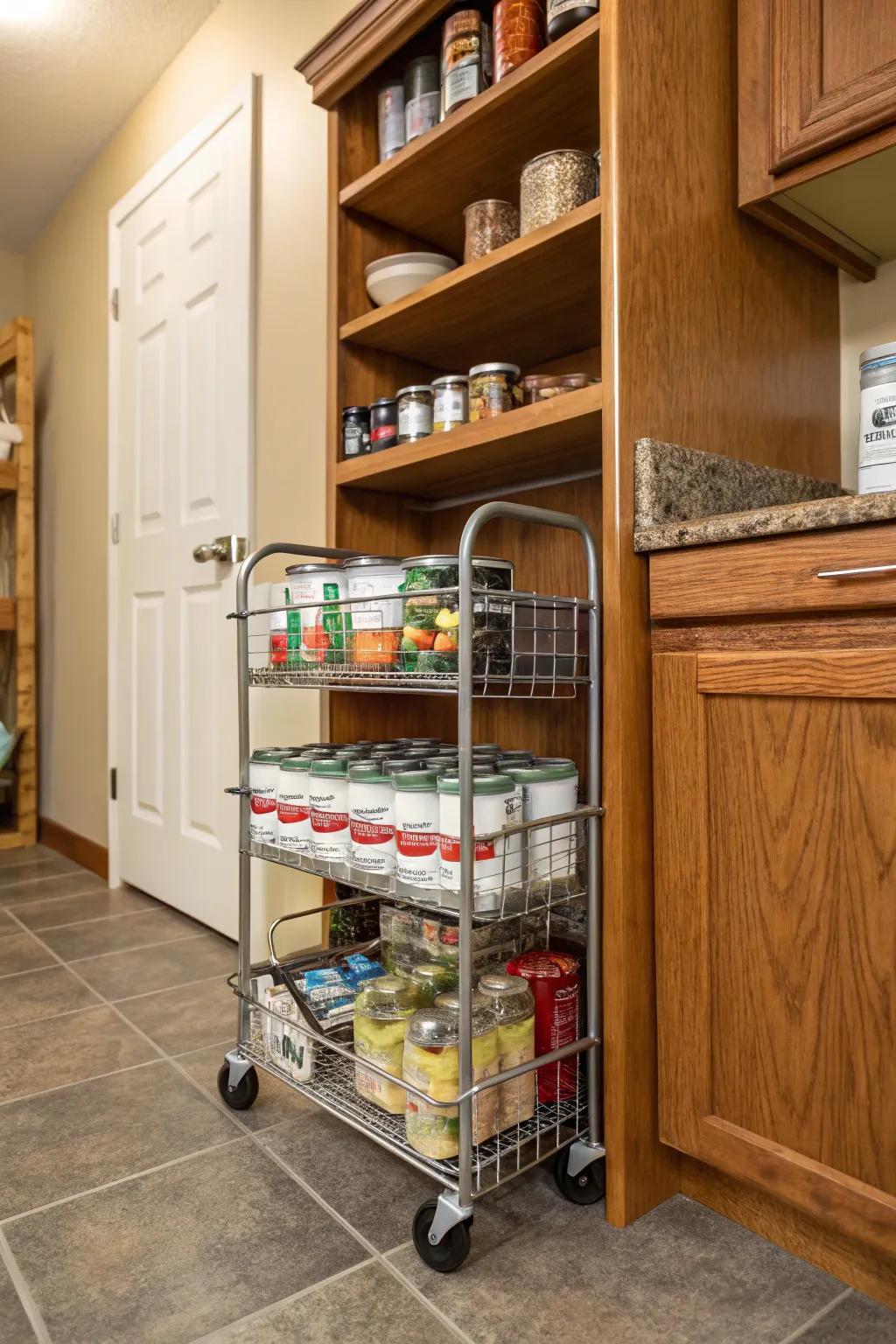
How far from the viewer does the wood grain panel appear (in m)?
0.93

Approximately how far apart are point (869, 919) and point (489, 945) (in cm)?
64

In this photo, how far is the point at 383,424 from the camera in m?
1.65

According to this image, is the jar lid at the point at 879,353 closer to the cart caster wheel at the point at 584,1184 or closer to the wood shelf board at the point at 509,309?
the wood shelf board at the point at 509,309

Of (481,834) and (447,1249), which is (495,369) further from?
(447,1249)

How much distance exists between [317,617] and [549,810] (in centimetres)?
51

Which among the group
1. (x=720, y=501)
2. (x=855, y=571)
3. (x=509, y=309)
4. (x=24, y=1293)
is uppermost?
(x=509, y=309)

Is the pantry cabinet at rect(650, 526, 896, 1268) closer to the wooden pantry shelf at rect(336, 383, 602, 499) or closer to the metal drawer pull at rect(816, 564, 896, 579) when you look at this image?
the metal drawer pull at rect(816, 564, 896, 579)

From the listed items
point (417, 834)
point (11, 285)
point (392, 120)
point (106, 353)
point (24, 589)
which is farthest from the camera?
point (11, 285)

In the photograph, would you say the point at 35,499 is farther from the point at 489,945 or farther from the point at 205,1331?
the point at 205,1331

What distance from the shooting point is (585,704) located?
161 cm

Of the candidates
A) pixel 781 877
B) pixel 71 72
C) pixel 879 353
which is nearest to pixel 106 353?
pixel 71 72

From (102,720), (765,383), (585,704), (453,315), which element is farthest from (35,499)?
(765,383)

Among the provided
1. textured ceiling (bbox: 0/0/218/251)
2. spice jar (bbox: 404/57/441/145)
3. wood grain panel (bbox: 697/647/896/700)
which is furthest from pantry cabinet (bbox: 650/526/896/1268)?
textured ceiling (bbox: 0/0/218/251)

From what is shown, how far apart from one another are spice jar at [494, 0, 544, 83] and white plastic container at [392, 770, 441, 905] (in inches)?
42.7
